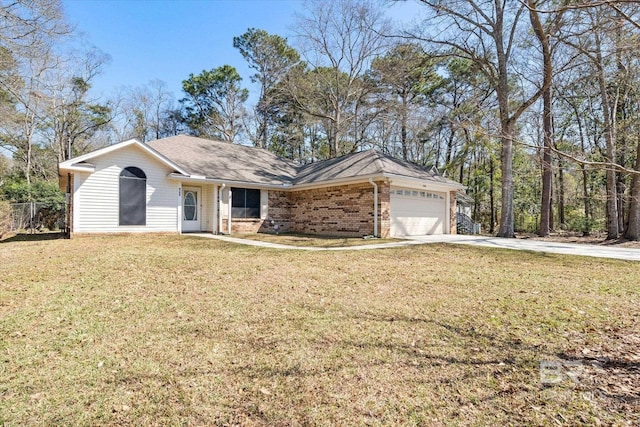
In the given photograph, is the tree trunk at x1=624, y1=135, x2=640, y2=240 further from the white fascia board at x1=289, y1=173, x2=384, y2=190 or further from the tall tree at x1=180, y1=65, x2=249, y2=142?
the tall tree at x1=180, y1=65, x2=249, y2=142

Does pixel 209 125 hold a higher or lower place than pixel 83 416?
higher

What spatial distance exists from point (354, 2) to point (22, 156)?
25.9m

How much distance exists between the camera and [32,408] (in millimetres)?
2287

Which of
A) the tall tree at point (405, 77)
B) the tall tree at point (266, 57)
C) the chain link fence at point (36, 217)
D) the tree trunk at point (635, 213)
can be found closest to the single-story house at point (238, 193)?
the chain link fence at point (36, 217)

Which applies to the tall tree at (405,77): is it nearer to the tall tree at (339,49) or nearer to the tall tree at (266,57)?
the tall tree at (339,49)

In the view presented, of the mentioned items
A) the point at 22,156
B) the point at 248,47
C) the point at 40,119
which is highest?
the point at 248,47

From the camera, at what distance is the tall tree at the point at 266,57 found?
986 inches

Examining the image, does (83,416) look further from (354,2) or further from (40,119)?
(40,119)

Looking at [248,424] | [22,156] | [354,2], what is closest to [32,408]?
[248,424]

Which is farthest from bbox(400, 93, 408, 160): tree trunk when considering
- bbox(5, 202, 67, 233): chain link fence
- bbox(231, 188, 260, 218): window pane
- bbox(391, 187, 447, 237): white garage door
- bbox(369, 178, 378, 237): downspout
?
bbox(5, 202, 67, 233): chain link fence

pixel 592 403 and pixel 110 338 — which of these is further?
pixel 110 338

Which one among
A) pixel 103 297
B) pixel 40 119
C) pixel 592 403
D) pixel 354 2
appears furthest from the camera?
pixel 40 119

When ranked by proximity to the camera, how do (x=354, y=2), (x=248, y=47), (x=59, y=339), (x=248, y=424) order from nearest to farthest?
1. (x=248, y=424)
2. (x=59, y=339)
3. (x=354, y=2)
4. (x=248, y=47)

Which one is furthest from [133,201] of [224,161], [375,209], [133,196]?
[375,209]
